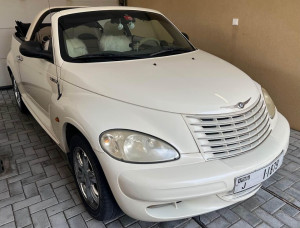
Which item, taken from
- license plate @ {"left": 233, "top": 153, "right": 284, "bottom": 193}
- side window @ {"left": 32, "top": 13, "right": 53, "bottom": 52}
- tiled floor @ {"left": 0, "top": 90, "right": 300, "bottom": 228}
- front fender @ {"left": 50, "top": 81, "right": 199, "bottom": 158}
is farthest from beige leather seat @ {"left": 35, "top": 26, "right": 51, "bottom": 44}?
license plate @ {"left": 233, "top": 153, "right": 284, "bottom": 193}

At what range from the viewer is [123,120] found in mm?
1608

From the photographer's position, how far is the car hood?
1.69 m

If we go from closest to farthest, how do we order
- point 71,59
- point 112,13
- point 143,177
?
point 143,177
point 71,59
point 112,13

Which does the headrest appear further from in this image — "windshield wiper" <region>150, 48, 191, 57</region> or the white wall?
the white wall

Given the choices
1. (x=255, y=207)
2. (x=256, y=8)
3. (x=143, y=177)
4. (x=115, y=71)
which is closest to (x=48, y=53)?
(x=115, y=71)

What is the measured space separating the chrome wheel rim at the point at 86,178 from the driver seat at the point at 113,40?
0.93m

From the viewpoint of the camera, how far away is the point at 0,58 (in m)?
5.11

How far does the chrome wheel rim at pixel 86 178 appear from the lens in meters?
1.87

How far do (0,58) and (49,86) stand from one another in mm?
3423

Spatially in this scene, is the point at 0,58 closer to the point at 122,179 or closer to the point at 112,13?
the point at 112,13

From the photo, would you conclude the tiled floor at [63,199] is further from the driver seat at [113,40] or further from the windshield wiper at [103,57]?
the driver seat at [113,40]

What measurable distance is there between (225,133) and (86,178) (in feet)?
3.26

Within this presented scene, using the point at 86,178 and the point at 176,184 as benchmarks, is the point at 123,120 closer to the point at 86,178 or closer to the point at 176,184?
the point at 176,184

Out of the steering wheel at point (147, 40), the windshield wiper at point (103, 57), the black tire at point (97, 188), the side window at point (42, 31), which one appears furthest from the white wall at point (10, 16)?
the black tire at point (97, 188)
